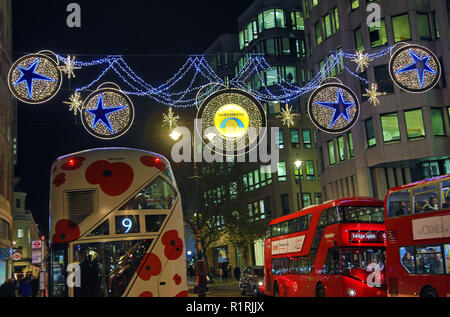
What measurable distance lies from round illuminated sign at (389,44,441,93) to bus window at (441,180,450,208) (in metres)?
2.90

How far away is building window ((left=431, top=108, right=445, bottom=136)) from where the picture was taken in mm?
34031

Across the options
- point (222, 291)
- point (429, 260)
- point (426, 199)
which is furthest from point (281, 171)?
point (429, 260)

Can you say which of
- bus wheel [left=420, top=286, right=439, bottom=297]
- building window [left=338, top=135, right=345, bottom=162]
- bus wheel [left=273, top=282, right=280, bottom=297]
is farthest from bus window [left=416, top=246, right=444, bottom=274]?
building window [left=338, top=135, right=345, bottom=162]

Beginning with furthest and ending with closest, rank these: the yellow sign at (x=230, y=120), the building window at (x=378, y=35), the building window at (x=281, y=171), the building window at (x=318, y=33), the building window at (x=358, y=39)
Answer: the building window at (x=281, y=171) < the building window at (x=318, y=33) < the building window at (x=358, y=39) < the building window at (x=378, y=35) < the yellow sign at (x=230, y=120)

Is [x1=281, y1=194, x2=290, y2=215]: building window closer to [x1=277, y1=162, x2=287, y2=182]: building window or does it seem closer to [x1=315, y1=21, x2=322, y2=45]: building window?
[x1=277, y1=162, x2=287, y2=182]: building window

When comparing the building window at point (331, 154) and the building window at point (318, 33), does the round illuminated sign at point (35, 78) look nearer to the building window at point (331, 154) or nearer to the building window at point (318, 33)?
the building window at point (331, 154)

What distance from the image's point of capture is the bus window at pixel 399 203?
54.7 feet

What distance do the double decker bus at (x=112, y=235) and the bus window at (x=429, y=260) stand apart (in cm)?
801

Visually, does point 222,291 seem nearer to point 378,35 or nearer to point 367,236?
point 367,236

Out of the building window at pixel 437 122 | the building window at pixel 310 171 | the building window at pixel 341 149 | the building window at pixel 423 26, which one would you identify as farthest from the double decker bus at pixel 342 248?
the building window at pixel 310 171

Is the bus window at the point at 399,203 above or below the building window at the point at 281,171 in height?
below

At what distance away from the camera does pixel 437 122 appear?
34219 millimetres

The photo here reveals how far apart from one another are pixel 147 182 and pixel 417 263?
9303mm
